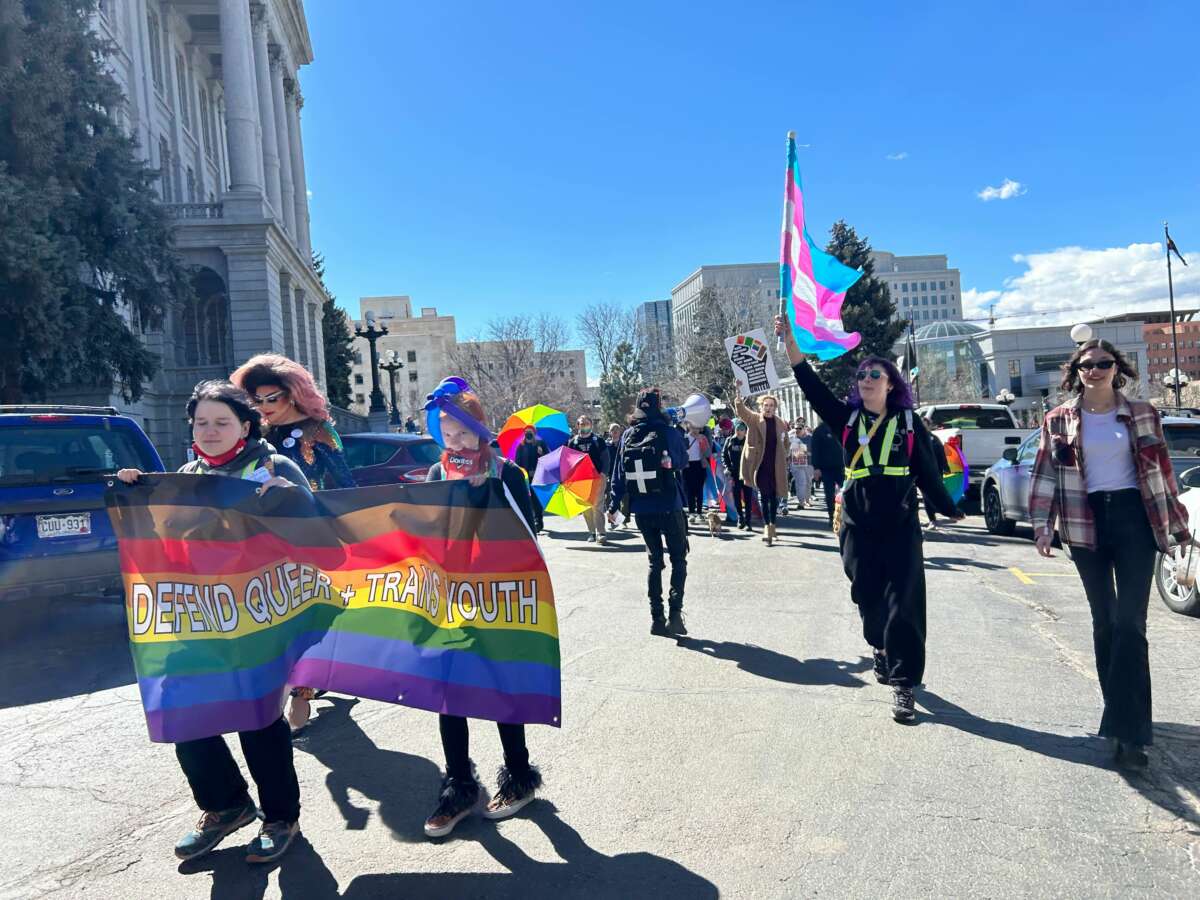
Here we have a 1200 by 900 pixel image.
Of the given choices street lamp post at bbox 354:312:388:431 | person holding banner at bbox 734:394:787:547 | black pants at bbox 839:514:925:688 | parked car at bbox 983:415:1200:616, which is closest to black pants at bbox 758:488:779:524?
person holding banner at bbox 734:394:787:547

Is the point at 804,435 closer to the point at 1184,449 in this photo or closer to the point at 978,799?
the point at 1184,449

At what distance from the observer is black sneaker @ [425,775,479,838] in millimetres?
3643

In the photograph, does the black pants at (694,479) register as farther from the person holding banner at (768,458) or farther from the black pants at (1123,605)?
Result: the black pants at (1123,605)

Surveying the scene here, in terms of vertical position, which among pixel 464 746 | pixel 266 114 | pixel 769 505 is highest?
pixel 266 114

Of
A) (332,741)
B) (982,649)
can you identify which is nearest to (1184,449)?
(982,649)

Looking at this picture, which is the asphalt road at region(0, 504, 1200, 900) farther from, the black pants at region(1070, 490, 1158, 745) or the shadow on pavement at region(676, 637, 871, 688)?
the black pants at region(1070, 490, 1158, 745)

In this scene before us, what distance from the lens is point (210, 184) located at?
153 feet

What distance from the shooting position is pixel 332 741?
489 cm

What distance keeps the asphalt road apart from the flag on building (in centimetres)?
58

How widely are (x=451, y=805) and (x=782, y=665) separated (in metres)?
3.03

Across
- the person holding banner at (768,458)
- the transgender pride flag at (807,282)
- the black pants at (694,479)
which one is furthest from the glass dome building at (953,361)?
the transgender pride flag at (807,282)

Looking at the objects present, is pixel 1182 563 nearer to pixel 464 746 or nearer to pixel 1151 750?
pixel 1151 750

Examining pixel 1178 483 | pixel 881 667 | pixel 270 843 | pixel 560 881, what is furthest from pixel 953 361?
pixel 270 843

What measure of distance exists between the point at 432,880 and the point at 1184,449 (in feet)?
34.0
